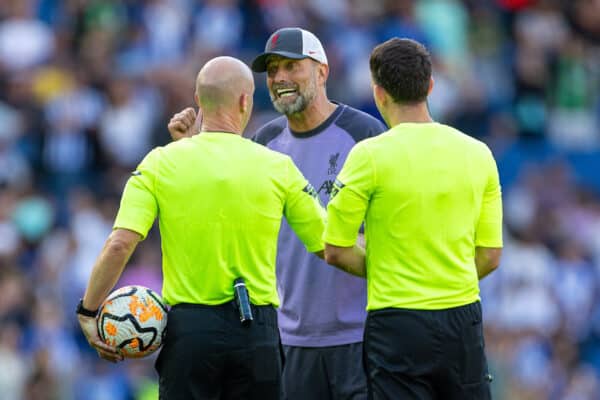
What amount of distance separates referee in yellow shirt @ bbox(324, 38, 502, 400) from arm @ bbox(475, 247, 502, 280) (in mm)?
177

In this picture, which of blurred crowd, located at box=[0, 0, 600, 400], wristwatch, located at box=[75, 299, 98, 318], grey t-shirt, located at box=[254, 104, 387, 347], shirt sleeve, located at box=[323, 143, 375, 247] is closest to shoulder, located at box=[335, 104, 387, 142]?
grey t-shirt, located at box=[254, 104, 387, 347]

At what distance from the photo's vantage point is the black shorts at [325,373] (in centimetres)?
799

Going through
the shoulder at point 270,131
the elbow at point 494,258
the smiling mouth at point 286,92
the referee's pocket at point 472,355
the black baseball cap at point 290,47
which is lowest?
the referee's pocket at point 472,355

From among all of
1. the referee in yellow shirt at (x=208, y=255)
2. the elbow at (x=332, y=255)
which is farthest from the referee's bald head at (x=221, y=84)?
the elbow at (x=332, y=255)

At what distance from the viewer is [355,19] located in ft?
59.9

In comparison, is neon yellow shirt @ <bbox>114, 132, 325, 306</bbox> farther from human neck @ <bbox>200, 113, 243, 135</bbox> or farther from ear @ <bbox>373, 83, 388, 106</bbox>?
ear @ <bbox>373, 83, 388, 106</bbox>

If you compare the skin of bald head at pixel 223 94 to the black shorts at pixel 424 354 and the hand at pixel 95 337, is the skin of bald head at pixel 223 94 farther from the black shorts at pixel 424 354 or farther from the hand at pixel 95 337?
the black shorts at pixel 424 354

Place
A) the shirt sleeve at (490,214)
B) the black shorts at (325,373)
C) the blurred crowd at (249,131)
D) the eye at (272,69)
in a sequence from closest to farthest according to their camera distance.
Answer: the shirt sleeve at (490,214), the black shorts at (325,373), the eye at (272,69), the blurred crowd at (249,131)

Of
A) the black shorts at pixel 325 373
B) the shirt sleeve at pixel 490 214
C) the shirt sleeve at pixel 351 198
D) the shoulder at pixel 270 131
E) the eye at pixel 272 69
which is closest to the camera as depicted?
the shirt sleeve at pixel 351 198

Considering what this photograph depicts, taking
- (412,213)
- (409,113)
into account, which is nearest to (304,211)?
(412,213)

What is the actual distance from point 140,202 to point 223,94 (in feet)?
2.35

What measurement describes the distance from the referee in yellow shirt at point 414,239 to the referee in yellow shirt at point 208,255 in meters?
0.39

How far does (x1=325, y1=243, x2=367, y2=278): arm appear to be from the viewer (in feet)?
23.1

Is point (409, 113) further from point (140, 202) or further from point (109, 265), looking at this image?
point (109, 265)
